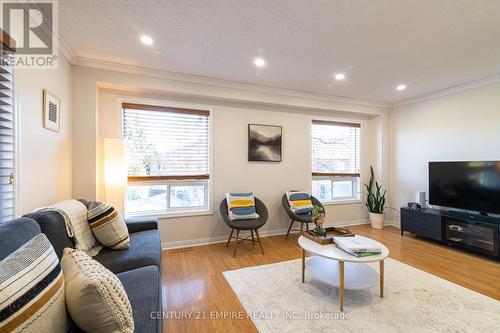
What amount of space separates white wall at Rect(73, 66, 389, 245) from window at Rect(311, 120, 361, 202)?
0.21 meters

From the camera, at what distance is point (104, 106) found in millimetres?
3094

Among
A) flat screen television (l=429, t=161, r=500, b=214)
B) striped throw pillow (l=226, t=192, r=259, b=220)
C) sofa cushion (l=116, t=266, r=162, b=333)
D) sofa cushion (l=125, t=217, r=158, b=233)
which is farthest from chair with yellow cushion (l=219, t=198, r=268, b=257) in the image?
flat screen television (l=429, t=161, r=500, b=214)

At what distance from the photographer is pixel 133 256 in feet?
6.00

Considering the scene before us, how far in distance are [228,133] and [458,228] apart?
3829 millimetres

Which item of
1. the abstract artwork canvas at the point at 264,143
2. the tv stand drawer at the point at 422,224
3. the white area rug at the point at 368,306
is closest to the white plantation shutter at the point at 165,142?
the abstract artwork canvas at the point at 264,143

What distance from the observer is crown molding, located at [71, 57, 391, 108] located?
2809 mm

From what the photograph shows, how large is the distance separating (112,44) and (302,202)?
340 centimetres

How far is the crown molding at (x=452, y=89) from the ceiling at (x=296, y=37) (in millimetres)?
127

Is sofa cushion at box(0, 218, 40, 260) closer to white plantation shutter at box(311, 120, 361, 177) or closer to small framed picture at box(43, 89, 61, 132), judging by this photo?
small framed picture at box(43, 89, 61, 132)

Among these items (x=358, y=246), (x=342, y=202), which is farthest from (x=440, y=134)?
(x=358, y=246)

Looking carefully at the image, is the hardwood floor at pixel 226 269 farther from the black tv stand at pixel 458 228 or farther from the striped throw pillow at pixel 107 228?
the striped throw pillow at pixel 107 228

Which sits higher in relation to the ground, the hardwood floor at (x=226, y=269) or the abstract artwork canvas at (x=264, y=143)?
the abstract artwork canvas at (x=264, y=143)

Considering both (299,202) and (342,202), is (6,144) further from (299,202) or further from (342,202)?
(342,202)

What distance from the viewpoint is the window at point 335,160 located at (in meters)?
4.47
